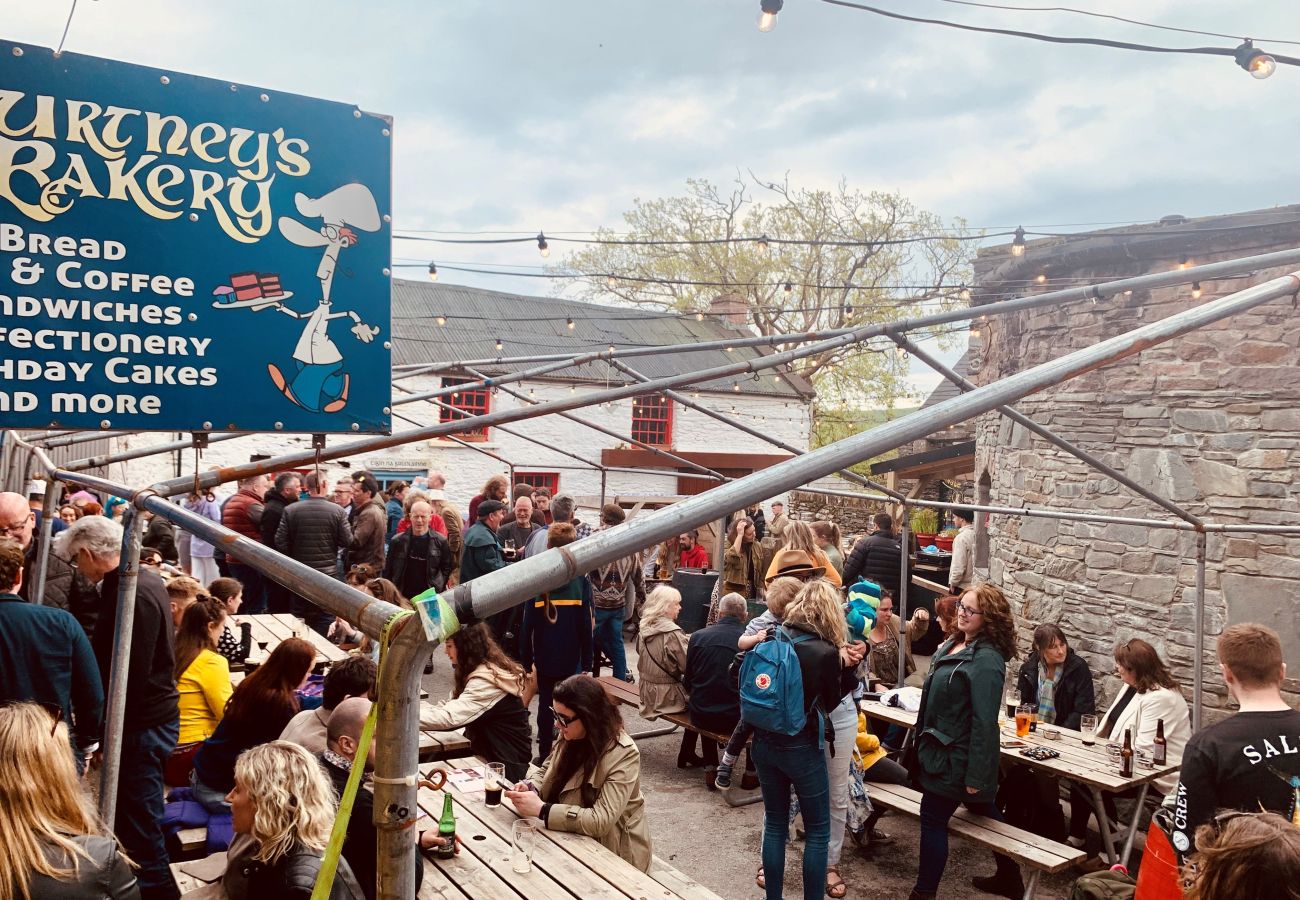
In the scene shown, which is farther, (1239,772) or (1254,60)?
(1254,60)

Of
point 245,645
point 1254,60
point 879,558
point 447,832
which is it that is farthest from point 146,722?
point 879,558

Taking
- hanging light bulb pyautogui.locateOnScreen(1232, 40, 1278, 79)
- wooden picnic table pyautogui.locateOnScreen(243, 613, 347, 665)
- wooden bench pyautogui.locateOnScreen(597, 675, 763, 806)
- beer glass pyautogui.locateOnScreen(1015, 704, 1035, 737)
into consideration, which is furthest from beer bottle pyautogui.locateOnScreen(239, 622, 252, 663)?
hanging light bulb pyautogui.locateOnScreen(1232, 40, 1278, 79)

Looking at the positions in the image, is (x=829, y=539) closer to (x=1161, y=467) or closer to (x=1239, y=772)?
(x=1161, y=467)

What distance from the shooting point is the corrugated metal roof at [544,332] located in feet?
74.0

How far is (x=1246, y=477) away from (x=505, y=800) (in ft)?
21.9

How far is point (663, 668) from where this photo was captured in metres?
7.32

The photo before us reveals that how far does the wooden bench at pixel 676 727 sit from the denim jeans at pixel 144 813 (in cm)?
243

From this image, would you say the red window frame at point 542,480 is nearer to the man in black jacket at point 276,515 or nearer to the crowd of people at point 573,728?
the man in black jacket at point 276,515

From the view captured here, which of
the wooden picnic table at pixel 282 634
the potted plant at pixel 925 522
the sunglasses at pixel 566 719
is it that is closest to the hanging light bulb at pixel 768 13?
the sunglasses at pixel 566 719

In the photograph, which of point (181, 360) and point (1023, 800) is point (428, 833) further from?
point (1023, 800)

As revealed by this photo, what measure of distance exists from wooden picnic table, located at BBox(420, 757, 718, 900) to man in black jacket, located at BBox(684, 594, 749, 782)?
97.2 inches

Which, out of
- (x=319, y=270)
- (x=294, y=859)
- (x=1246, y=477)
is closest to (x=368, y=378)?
(x=319, y=270)

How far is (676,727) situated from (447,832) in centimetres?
473

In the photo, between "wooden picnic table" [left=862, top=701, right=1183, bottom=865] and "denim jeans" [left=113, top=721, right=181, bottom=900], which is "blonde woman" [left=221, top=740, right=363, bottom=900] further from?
"wooden picnic table" [left=862, top=701, right=1183, bottom=865]
